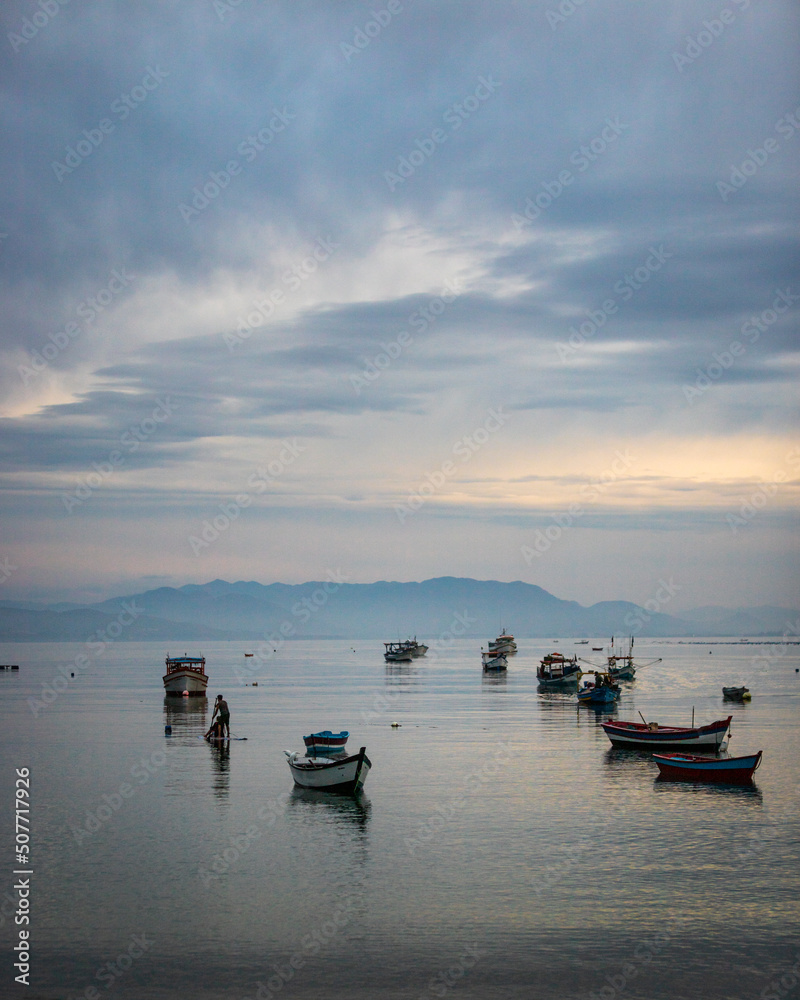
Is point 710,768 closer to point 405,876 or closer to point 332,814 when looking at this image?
point 332,814

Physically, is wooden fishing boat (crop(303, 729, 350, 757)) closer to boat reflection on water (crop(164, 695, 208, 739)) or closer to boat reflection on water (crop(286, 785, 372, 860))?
boat reflection on water (crop(286, 785, 372, 860))

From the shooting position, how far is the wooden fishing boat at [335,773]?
1665 inches

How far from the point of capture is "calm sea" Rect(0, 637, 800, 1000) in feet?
71.4

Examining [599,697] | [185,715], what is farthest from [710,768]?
[185,715]

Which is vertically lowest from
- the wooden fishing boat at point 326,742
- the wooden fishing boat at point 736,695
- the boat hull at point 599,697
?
the wooden fishing boat at point 736,695

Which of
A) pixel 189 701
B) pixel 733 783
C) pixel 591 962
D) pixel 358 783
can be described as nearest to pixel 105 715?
pixel 189 701

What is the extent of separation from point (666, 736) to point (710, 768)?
38.2 feet

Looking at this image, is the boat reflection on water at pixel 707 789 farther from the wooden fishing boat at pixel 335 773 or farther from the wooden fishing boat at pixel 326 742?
the wooden fishing boat at pixel 326 742

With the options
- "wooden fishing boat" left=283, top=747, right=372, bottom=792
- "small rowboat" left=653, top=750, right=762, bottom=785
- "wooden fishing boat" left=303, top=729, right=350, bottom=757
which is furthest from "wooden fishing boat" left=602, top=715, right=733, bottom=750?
"wooden fishing boat" left=283, top=747, right=372, bottom=792

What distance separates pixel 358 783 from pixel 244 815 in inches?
253

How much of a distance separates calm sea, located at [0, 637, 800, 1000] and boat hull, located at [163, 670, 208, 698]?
1595 inches

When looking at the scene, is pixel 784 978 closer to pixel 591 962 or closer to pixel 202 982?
pixel 591 962

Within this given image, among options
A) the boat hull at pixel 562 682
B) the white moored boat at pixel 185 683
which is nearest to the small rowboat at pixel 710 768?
the white moored boat at pixel 185 683

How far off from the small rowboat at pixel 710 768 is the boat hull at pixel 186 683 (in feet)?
211
